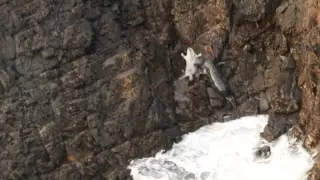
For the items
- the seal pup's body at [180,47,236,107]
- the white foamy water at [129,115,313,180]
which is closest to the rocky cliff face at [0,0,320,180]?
the seal pup's body at [180,47,236,107]

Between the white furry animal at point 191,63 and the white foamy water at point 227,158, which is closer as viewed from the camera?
the white foamy water at point 227,158

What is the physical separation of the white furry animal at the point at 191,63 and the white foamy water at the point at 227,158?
2.47 metres

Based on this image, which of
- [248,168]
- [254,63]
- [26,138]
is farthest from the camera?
[254,63]

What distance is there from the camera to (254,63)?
20.6 metres

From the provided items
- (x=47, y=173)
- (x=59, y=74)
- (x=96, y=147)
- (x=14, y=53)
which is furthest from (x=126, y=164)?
(x=14, y=53)

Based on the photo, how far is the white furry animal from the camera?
2130cm

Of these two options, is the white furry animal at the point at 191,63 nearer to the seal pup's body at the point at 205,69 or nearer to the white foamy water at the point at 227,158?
the seal pup's body at the point at 205,69

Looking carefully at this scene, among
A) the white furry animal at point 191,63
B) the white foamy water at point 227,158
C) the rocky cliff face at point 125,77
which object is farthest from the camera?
the white furry animal at point 191,63

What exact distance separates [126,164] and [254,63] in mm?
6970

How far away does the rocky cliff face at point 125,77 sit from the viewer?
1898cm

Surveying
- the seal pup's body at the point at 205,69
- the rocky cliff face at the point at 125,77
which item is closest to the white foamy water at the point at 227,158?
the rocky cliff face at the point at 125,77

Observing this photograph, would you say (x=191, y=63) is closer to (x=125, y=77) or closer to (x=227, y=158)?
(x=125, y=77)

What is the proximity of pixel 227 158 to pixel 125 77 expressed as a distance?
17.9 feet

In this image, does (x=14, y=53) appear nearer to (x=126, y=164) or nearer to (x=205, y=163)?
(x=126, y=164)
